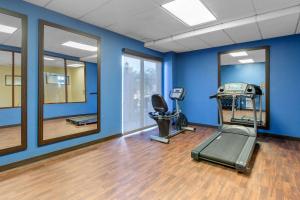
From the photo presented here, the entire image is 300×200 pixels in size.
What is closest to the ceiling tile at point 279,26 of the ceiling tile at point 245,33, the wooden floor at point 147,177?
the ceiling tile at point 245,33

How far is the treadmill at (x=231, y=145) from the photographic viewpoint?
2.62 metres

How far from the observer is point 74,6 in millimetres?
2893

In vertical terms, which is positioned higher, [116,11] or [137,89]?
[116,11]

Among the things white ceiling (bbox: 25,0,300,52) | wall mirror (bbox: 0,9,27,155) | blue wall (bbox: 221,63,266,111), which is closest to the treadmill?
white ceiling (bbox: 25,0,300,52)

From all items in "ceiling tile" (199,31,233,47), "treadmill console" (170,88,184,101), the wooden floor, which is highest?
"ceiling tile" (199,31,233,47)

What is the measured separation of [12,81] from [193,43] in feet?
15.0

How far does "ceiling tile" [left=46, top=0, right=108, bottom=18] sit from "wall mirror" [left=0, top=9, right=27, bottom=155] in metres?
0.54

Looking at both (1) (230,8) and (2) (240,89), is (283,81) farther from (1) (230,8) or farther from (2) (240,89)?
(1) (230,8)

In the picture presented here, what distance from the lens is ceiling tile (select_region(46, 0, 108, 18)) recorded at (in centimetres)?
275

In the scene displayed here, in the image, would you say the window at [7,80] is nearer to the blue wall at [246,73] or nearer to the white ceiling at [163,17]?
the white ceiling at [163,17]

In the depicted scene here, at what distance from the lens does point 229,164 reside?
102 inches

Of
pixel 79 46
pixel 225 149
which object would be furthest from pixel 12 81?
pixel 225 149

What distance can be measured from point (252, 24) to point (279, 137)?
117 inches

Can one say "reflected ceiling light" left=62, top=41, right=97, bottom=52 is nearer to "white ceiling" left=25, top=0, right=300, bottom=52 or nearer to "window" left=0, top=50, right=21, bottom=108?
"white ceiling" left=25, top=0, right=300, bottom=52
